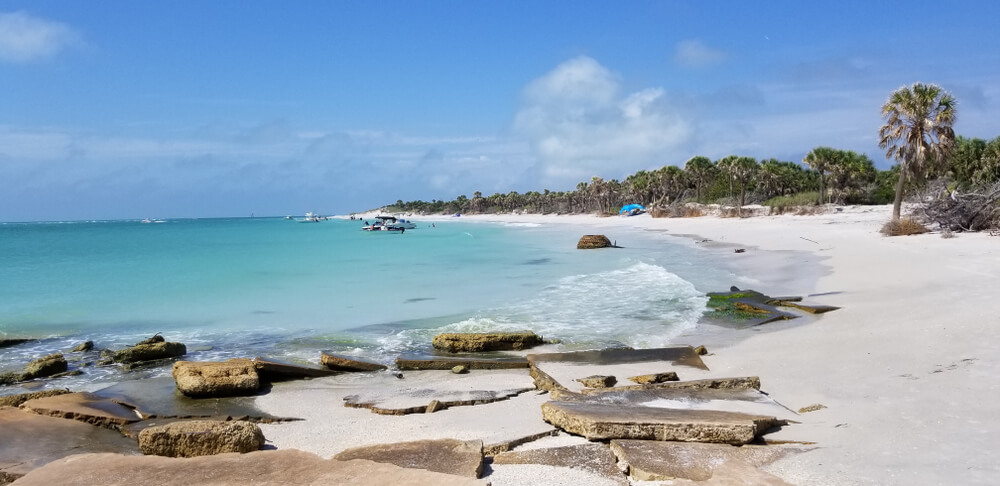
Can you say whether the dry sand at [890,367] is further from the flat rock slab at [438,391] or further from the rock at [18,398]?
the rock at [18,398]

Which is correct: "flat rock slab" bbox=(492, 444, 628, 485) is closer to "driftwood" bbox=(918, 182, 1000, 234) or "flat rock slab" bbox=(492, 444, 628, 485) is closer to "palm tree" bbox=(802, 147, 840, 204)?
"driftwood" bbox=(918, 182, 1000, 234)

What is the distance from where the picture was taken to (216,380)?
8.29 meters

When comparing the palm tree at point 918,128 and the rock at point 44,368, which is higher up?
the palm tree at point 918,128

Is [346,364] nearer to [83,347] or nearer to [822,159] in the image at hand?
[83,347]

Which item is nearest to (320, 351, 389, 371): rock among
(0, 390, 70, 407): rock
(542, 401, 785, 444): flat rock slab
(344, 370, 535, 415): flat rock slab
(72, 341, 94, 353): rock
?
(344, 370, 535, 415): flat rock slab

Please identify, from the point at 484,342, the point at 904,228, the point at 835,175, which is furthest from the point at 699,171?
the point at 484,342

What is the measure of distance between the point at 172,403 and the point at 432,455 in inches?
195

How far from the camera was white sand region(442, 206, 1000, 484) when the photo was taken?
4.60m

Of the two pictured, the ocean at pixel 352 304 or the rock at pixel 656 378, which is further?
the ocean at pixel 352 304

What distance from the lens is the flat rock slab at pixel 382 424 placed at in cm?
591

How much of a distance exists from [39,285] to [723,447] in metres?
31.9

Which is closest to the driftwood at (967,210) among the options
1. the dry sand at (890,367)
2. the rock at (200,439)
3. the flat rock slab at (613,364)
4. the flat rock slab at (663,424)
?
the dry sand at (890,367)

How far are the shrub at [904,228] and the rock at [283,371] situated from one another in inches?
1133

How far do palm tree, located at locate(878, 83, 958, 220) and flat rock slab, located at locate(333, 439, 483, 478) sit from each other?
116ft
